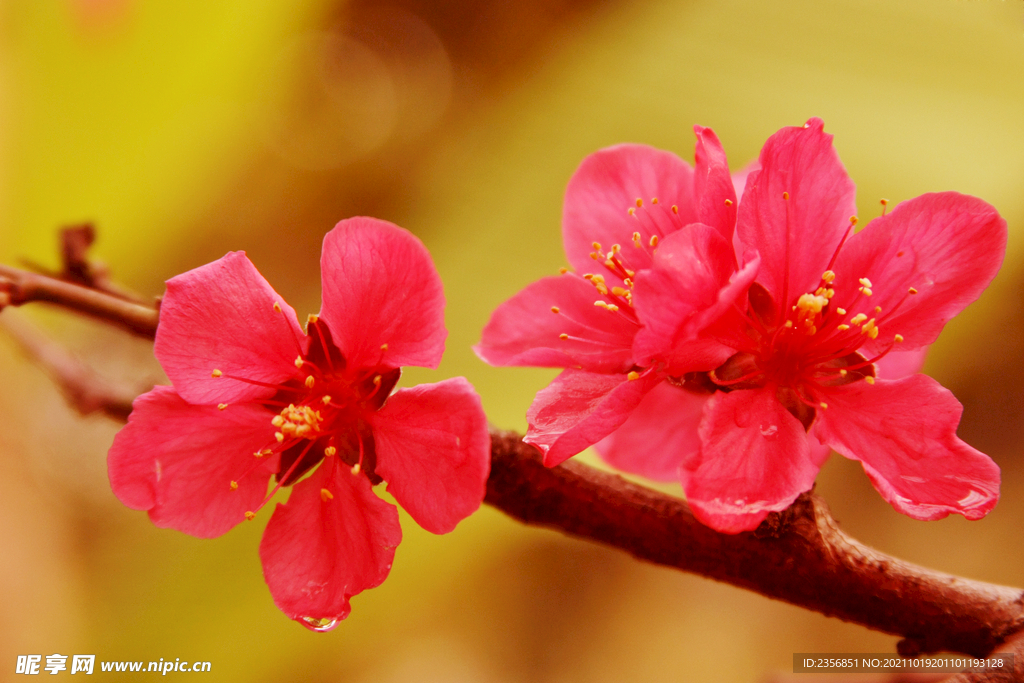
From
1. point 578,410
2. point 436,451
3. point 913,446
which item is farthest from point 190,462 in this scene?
point 913,446

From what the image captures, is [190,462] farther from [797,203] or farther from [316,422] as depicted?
[797,203]

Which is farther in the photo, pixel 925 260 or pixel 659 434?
pixel 659 434

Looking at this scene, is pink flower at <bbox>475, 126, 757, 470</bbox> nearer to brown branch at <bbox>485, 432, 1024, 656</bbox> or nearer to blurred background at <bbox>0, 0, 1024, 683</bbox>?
brown branch at <bbox>485, 432, 1024, 656</bbox>

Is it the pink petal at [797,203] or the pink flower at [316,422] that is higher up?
the pink petal at [797,203]

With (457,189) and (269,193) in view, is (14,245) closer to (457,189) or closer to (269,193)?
(269,193)

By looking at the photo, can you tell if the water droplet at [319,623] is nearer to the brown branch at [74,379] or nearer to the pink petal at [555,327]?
the pink petal at [555,327]

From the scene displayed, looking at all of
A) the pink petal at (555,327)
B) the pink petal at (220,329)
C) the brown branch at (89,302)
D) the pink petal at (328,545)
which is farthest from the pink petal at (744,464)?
the brown branch at (89,302)

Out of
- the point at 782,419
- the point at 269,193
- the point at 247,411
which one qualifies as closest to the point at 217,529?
the point at 247,411
